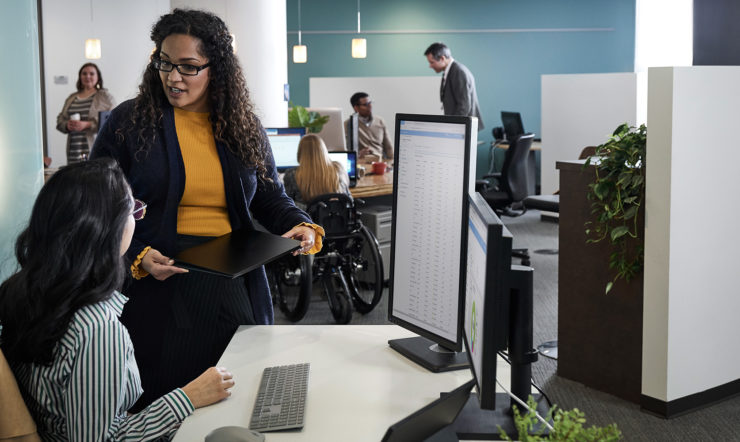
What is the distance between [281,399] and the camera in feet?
5.00

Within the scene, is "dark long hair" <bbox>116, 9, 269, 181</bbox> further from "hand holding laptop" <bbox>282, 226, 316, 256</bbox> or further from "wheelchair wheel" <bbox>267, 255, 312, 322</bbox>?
"wheelchair wheel" <bbox>267, 255, 312, 322</bbox>

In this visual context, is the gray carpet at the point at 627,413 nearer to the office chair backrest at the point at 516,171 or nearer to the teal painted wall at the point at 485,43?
the office chair backrest at the point at 516,171

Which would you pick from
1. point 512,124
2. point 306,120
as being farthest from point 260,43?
point 512,124

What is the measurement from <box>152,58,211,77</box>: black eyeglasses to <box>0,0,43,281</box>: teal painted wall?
1.40 ft

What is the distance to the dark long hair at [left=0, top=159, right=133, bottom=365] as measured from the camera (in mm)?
1321

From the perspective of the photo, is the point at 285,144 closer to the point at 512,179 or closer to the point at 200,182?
the point at 512,179

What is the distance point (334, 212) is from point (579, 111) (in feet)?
15.8

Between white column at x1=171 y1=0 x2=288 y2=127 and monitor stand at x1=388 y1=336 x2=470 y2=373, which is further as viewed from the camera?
white column at x1=171 y1=0 x2=288 y2=127

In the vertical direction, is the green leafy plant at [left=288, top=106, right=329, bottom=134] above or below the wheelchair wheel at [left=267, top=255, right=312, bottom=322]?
above

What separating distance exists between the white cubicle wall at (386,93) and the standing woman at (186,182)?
8.50 metres

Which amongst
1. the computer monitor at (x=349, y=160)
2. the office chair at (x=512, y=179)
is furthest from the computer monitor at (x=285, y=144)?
the office chair at (x=512, y=179)

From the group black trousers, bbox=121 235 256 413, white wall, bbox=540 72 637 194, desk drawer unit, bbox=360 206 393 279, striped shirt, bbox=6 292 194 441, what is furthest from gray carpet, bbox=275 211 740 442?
white wall, bbox=540 72 637 194

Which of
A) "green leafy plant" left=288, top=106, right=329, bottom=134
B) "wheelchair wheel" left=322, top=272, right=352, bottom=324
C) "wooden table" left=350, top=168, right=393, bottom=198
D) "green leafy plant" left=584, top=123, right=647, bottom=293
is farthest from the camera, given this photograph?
"green leafy plant" left=288, top=106, right=329, bottom=134

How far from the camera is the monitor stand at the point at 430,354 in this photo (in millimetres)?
1698
